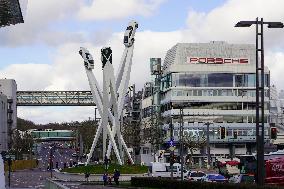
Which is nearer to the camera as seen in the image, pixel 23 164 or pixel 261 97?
pixel 261 97

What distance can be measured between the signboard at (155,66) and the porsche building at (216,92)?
497 inches

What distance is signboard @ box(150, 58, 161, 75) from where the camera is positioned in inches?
6216

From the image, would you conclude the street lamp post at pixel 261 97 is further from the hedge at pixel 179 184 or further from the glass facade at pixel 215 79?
the glass facade at pixel 215 79

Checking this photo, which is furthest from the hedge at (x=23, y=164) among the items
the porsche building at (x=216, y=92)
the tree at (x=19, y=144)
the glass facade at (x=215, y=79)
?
the glass facade at (x=215, y=79)

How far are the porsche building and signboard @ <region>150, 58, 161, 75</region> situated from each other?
497 inches

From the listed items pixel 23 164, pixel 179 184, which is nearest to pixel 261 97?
pixel 179 184

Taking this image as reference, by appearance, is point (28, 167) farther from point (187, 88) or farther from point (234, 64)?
point (234, 64)

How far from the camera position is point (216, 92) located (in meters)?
144

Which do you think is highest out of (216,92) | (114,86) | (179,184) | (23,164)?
(216,92)

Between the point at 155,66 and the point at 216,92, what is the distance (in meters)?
20.7

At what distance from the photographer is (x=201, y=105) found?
145 m

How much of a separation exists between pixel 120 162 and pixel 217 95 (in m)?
53.9

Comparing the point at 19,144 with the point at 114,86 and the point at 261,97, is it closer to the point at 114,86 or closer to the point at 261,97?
the point at 114,86

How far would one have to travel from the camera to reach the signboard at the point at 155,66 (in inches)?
6216
